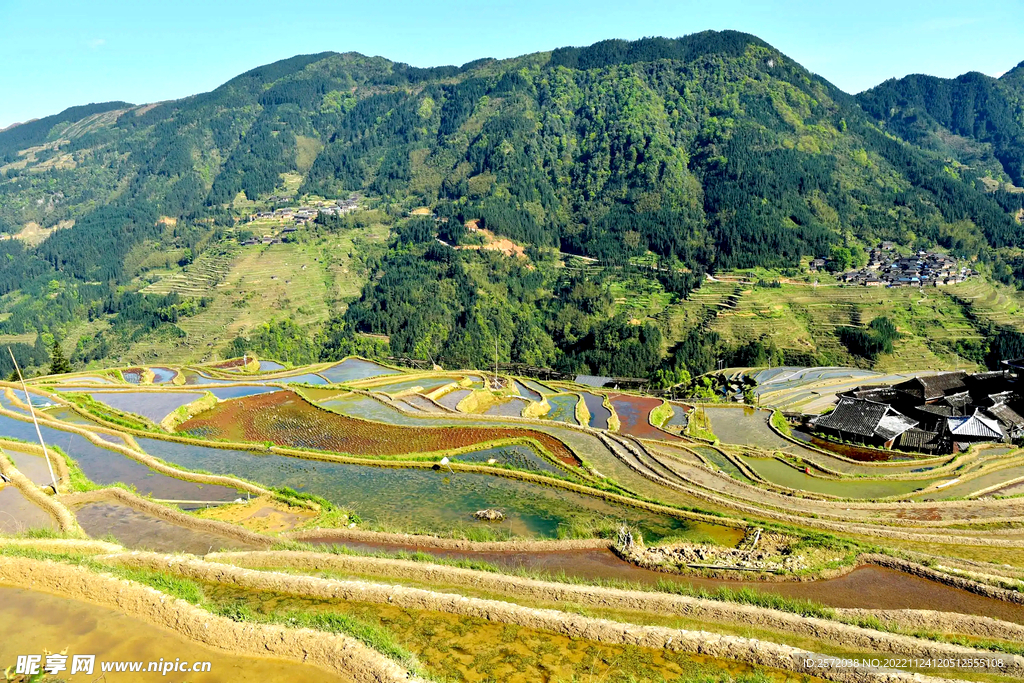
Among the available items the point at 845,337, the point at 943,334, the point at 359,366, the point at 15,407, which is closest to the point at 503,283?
the point at 359,366

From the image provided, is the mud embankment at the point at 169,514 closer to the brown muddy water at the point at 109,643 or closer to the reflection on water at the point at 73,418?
the brown muddy water at the point at 109,643

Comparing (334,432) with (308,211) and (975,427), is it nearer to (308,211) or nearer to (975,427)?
(975,427)

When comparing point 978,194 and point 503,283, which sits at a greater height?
point 978,194

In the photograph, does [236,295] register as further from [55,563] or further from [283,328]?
[55,563]

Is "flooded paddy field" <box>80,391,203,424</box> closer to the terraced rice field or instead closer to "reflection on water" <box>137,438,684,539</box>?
the terraced rice field

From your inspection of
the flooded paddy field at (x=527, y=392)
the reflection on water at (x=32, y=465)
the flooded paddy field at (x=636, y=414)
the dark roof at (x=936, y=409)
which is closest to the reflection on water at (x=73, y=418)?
the reflection on water at (x=32, y=465)
